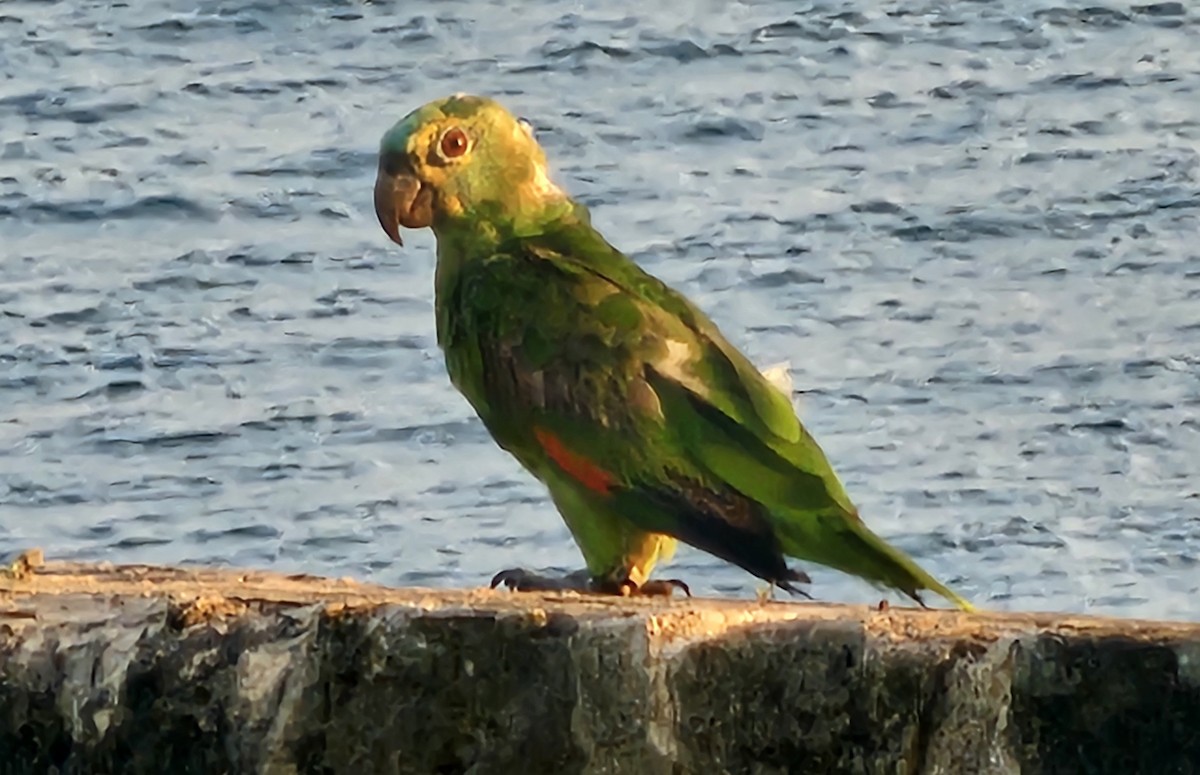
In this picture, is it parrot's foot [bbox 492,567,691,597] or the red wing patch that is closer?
parrot's foot [bbox 492,567,691,597]

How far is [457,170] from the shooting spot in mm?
4750

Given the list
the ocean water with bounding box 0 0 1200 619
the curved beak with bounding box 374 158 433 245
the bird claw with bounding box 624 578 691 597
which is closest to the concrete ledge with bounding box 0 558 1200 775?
the bird claw with bounding box 624 578 691 597

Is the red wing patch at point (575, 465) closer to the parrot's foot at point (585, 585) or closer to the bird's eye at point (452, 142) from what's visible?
the parrot's foot at point (585, 585)

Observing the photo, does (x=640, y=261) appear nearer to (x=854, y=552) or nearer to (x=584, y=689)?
(x=854, y=552)

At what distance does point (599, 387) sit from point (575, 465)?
15 cm

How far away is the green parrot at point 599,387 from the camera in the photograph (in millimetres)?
4273

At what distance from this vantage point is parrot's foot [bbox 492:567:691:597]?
4371mm

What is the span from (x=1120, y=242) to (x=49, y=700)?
6253 mm

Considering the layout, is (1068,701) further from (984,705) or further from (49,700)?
(49,700)

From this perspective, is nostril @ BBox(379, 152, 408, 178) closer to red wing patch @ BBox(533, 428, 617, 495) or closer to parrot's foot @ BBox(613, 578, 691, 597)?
red wing patch @ BBox(533, 428, 617, 495)

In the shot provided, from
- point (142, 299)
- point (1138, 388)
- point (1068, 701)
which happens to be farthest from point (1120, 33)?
point (1068, 701)

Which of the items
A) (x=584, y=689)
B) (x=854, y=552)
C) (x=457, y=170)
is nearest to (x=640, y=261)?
(x=457, y=170)

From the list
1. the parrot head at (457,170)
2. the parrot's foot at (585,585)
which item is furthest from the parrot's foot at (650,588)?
the parrot head at (457,170)

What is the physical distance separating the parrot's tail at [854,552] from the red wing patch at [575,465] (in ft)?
1.26
